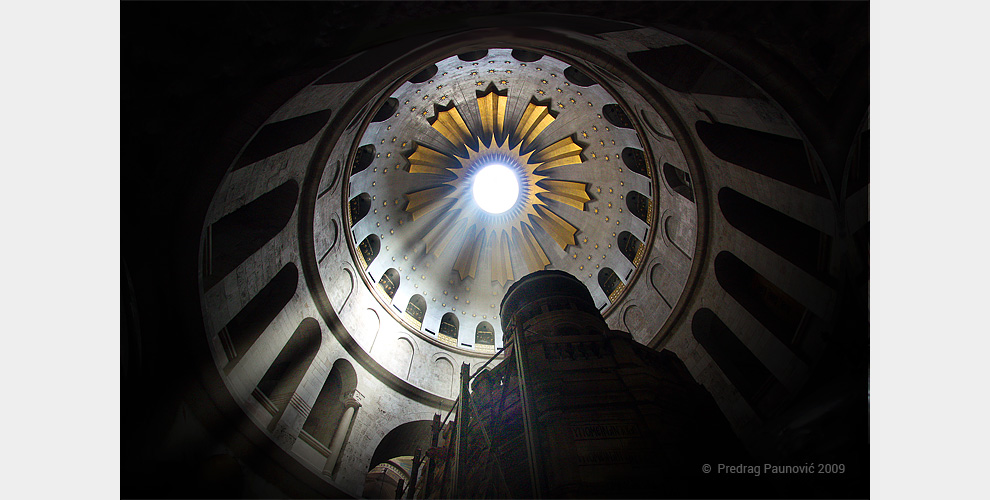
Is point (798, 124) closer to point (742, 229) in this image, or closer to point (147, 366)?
point (742, 229)

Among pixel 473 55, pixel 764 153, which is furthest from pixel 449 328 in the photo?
pixel 764 153

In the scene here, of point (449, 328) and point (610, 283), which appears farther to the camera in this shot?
point (449, 328)

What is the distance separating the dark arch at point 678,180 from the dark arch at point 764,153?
2.14m

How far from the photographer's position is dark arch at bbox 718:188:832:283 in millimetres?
9305

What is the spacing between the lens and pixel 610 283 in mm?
19000

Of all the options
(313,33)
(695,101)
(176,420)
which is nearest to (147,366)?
(176,420)

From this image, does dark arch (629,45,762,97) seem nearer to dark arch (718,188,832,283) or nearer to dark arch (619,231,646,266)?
dark arch (718,188,832,283)

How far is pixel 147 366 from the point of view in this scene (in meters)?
7.55

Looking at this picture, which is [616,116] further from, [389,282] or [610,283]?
[389,282]

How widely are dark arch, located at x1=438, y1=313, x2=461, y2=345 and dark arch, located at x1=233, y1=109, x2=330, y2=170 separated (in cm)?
1039

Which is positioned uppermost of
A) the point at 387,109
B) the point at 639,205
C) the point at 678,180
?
the point at 639,205

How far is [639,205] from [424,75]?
361 inches

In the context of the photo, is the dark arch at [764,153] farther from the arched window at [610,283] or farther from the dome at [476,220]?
the arched window at [610,283]

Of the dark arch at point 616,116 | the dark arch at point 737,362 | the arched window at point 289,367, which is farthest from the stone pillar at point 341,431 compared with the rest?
the dark arch at point 616,116
